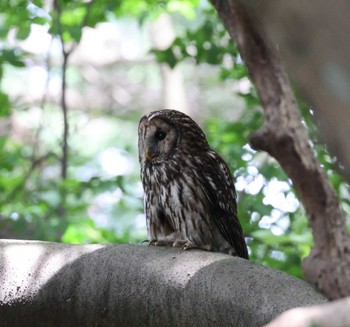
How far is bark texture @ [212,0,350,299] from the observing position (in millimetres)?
1682

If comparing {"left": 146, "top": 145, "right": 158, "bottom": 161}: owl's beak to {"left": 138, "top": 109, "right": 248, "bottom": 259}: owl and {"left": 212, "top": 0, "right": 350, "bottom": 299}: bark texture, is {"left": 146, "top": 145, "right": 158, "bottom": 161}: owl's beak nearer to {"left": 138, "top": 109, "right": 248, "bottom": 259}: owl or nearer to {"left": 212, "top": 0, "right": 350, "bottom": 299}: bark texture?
{"left": 138, "top": 109, "right": 248, "bottom": 259}: owl

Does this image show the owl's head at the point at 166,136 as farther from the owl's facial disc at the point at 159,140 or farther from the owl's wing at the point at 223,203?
the owl's wing at the point at 223,203

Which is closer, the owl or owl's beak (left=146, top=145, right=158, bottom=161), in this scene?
the owl

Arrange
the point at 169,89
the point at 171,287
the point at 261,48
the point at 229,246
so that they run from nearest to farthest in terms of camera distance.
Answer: the point at 261,48 → the point at 171,287 → the point at 229,246 → the point at 169,89

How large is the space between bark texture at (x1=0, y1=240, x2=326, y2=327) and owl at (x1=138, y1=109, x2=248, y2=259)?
0.93 meters

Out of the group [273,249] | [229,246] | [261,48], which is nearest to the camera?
[261,48]

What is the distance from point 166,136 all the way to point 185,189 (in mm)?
408

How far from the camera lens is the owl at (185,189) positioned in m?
4.12

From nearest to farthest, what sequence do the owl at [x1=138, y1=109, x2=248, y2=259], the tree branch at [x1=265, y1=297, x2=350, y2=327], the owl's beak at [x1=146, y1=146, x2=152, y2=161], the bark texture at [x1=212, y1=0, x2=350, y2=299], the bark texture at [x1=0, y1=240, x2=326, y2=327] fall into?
the tree branch at [x1=265, y1=297, x2=350, y2=327] < the bark texture at [x1=212, y1=0, x2=350, y2=299] < the bark texture at [x1=0, y1=240, x2=326, y2=327] < the owl at [x1=138, y1=109, x2=248, y2=259] < the owl's beak at [x1=146, y1=146, x2=152, y2=161]

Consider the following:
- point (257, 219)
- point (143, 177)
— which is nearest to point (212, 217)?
point (143, 177)

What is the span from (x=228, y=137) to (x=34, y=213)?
4.65 ft

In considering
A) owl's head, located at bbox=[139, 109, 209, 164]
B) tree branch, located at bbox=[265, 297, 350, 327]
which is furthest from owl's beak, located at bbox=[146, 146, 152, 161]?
tree branch, located at bbox=[265, 297, 350, 327]

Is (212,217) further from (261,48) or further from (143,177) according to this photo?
(261,48)

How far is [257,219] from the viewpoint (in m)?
5.06
